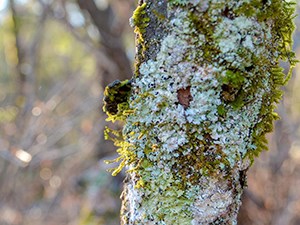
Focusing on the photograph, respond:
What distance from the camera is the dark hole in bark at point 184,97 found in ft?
2.86

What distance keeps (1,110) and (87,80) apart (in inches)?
58.3

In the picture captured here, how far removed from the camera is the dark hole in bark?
2.86 ft

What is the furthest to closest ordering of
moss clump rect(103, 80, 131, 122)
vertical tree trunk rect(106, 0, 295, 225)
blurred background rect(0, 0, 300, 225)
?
blurred background rect(0, 0, 300, 225), moss clump rect(103, 80, 131, 122), vertical tree trunk rect(106, 0, 295, 225)

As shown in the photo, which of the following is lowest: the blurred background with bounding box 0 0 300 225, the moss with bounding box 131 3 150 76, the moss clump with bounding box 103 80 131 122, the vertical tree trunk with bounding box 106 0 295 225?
the vertical tree trunk with bounding box 106 0 295 225

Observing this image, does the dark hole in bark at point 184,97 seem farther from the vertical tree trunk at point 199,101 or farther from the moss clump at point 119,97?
the moss clump at point 119,97

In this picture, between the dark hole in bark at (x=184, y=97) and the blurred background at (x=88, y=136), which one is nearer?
the dark hole in bark at (x=184, y=97)

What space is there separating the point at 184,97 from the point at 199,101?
0.10 feet

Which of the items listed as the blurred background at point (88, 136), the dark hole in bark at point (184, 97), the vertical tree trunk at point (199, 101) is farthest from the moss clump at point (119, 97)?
the blurred background at point (88, 136)

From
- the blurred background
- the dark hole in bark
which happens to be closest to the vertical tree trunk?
the dark hole in bark

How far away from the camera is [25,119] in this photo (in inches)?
147

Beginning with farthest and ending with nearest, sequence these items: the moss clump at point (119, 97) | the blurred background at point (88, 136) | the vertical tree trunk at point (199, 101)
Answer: the blurred background at point (88, 136)
the moss clump at point (119, 97)
the vertical tree trunk at point (199, 101)

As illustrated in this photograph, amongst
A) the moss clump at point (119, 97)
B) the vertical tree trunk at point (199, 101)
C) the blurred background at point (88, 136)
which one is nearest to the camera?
the vertical tree trunk at point (199, 101)

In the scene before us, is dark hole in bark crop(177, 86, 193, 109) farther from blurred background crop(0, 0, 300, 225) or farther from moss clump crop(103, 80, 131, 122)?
blurred background crop(0, 0, 300, 225)

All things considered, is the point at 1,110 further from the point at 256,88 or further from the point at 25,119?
the point at 256,88
